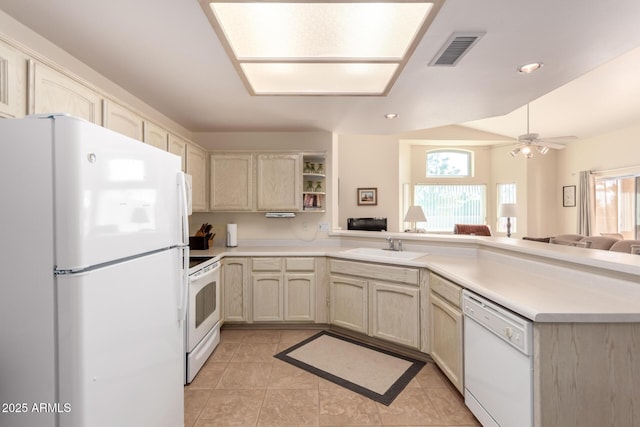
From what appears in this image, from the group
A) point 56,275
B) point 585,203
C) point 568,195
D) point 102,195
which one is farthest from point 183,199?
point 568,195

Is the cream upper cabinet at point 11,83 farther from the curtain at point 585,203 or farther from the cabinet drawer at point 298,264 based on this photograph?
the curtain at point 585,203

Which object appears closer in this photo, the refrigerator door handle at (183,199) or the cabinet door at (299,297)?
the refrigerator door handle at (183,199)

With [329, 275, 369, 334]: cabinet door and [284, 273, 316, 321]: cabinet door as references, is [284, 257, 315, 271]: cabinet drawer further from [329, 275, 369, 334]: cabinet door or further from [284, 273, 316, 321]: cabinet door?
[329, 275, 369, 334]: cabinet door

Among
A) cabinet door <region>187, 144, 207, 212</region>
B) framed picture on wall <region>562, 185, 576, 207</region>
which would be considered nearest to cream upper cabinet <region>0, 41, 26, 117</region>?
cabinet door <region>187, 144, 207, 212</region>

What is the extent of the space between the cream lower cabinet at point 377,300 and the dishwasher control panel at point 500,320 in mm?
689

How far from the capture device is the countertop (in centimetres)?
125

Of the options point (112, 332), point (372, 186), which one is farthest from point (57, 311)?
point (372, 186)

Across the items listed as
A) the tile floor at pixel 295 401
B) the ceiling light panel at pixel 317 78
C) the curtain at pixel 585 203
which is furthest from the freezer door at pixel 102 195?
the curtain at pixel 585 203

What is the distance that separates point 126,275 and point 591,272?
2367mm

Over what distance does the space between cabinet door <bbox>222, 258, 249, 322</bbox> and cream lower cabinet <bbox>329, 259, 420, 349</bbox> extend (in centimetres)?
94

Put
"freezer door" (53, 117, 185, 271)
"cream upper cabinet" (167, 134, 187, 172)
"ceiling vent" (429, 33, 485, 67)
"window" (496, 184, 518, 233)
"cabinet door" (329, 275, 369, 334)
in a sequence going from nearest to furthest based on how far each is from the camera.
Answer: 1. "freezer door" (53, 117, 185, 271)
2. "ceiling vent" (429, 33, 485, 67)
3. "cream upper cabinet" (167, 134, 187, 172)
4. "cabinet door" (329, 275, 369, 334)
5. "window" (496, 184, 518, 233)

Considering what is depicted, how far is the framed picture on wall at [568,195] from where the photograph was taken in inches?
245

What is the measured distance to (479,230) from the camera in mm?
6211

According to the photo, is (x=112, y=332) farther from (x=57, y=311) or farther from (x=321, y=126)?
(x=321, y=126)
